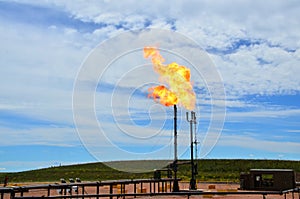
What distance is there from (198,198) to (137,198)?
21.1ft

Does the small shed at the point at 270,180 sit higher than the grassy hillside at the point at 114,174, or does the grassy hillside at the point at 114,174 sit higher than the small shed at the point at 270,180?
the grassy hillside at the point at 114,174

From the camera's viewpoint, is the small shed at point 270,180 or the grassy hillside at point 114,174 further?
the grassy hillside at point 114,174

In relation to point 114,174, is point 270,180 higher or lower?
lower

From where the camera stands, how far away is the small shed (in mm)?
41562

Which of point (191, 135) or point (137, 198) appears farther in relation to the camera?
point (191, 135)

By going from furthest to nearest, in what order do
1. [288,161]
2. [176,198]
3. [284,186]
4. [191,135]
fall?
1. [288,161]
2. [284,186]
3. [191,135]
4. [176,198]

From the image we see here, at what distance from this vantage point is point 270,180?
1737 inches

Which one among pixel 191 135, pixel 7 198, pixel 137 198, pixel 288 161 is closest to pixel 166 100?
pixel 191 135

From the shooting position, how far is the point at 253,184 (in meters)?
44.2

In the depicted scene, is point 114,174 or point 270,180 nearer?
point 270,180

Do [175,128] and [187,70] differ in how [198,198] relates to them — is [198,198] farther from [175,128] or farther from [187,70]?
[187,70]

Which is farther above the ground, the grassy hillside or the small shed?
the grassy hillside

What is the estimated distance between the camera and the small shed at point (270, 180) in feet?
136

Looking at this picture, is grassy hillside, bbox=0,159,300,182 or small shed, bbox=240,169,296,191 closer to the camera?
small shed, bbox=240,169,296,191
